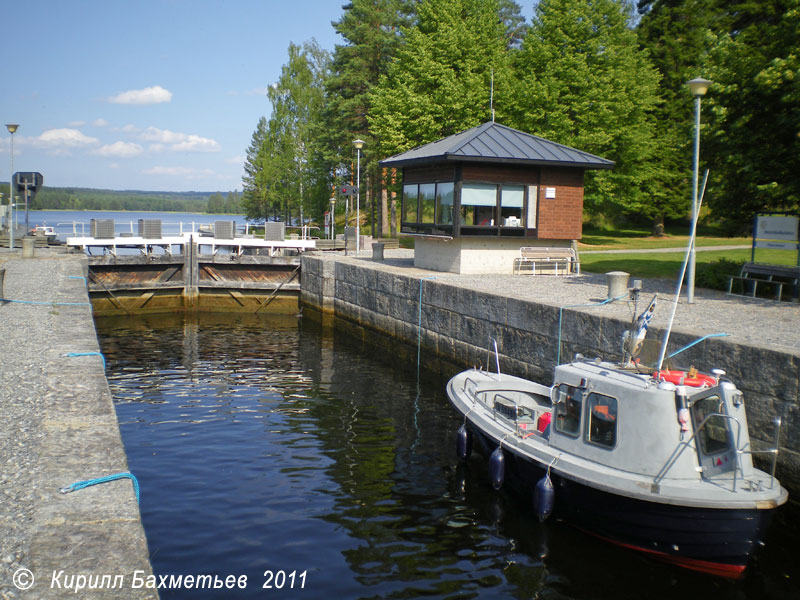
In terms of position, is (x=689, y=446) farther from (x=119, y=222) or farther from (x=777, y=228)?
(x=119, y=222)

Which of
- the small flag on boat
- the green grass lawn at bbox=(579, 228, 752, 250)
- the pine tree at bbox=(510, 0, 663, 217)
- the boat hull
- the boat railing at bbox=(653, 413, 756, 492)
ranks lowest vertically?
the boat hull

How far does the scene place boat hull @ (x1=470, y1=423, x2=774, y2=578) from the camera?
7.27m

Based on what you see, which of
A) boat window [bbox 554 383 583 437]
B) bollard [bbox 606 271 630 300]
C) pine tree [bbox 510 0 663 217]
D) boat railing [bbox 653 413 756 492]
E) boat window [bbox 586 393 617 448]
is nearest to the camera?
boat railing [bbox 653 413 756 492]

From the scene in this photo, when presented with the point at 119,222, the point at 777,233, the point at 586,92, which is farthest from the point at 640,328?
the point at 119,222

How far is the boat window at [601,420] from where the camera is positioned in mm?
8258

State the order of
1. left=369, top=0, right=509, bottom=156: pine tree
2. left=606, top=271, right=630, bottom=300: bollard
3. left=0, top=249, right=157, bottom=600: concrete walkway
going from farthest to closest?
left=369, top=0, right=509, bottom=156: pine tree < left=606, top=271, right=630, bottom=300: bollard < left=0, top=249, right=157, bottom=600: concrete walkway

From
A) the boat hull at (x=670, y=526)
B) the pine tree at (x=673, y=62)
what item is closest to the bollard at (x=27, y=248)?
the boat hull at (x=670, y=526)

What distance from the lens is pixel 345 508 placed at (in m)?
9.46

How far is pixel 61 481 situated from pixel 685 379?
6.73 metres

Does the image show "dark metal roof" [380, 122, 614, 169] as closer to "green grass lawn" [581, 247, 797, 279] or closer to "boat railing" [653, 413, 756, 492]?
"green grass lawn" [581, 247, 797, 279]

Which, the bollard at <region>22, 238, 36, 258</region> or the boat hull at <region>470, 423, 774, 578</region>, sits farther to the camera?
the bollard at <region>22, 238, 36, 258</region>

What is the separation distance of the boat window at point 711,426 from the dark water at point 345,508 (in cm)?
151

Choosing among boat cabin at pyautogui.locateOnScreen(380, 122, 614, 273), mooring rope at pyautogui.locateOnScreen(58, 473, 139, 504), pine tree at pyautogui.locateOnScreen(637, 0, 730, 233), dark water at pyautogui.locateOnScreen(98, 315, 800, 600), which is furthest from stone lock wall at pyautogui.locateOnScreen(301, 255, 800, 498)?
pine tree at pyautogui.locateOnScreen(637, 0, 730, 233)

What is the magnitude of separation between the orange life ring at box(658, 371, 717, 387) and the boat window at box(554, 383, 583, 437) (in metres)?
1.05
